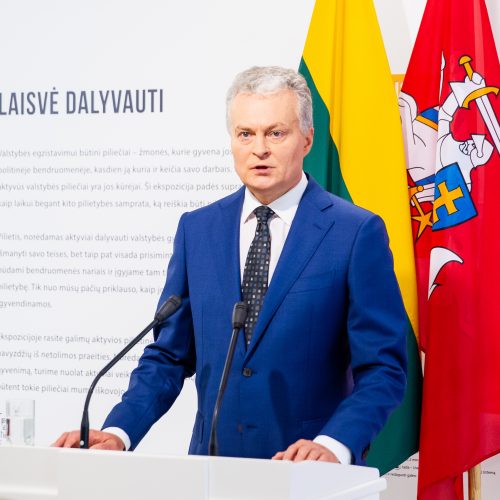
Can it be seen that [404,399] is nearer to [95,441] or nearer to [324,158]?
[324,158]

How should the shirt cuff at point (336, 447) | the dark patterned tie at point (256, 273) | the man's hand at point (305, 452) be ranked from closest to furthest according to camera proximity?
the man's hand at point (305, 452) < the shirt cuff at point (336, 447) < the dark patterned tie at point (256, 273)

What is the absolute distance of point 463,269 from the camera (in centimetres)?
343

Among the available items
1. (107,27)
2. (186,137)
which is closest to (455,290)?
(186,137)

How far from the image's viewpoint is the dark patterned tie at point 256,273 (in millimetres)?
2559

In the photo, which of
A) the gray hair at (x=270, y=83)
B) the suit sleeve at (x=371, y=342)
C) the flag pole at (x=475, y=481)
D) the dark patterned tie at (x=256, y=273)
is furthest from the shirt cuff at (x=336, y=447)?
the flag pole at (x=475, y=481)

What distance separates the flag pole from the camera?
11.3 feet

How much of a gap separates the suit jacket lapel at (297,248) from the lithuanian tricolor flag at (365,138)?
0.97 m

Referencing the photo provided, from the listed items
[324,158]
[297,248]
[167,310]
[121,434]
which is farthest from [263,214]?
[324,158]

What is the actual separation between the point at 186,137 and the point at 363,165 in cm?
88

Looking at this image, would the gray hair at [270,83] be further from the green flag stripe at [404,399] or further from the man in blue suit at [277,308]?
the green flag stripe at [404,399]

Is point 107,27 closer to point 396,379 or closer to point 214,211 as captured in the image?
point 214,211

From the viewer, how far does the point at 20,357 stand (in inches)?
171

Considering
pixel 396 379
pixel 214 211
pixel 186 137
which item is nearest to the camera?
pixel 396 379

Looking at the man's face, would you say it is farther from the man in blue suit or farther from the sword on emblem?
the sword on emblem
